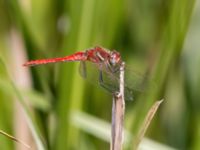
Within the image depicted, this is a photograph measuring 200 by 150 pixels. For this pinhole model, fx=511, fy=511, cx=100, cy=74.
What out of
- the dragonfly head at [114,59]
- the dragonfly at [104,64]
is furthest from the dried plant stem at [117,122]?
the dragonfly head at [114,59]

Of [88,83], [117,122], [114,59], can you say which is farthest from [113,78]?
[88,83]

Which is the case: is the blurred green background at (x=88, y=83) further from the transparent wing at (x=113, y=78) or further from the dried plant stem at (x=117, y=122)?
the dried plant stem at (x=117, y=122)

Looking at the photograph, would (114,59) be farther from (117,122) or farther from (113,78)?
(117,122)

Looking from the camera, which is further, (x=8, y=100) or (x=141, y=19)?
(x=141, y=19)

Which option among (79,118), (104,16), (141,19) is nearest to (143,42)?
Answer: (141,19)

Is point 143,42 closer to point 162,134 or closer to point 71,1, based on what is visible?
point 162,134
